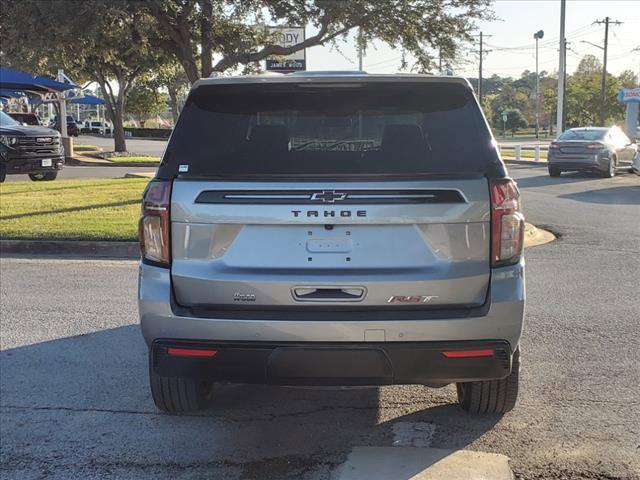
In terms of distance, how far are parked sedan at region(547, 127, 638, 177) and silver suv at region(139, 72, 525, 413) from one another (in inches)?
753

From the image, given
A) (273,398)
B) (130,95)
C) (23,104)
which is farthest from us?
(130,95)

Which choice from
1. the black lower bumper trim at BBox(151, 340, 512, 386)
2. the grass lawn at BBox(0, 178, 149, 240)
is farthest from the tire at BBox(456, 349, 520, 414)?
the grass lawn at BBox(0, 178, 149, 240)

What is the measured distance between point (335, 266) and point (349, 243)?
0.13m

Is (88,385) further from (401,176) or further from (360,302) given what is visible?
(401,176)

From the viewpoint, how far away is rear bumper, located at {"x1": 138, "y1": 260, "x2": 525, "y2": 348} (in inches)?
128

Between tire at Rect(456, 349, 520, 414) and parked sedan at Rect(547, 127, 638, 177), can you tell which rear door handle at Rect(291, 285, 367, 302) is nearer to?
tire at Rect(456, 349, 520, 414)

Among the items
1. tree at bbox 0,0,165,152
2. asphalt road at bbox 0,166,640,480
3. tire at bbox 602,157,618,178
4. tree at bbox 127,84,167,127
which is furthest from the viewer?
tree at bbox 127,84,167,127

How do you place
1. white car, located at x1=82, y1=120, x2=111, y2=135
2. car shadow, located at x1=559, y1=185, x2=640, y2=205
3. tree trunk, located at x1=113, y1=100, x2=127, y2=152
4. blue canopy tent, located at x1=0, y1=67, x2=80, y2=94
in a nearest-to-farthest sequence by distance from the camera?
car shadow, located at x1=559, y1=185, x2=640, y2=205 → blue canopy tent, located at x1=0, y1=67, x2=80, y2=94 → tree trunk, located at x1=113, y1=100, x2=127, y2=152 → white car, located at x1=82, y1=120, x2=111, y2=135

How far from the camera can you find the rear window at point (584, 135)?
21.7 m

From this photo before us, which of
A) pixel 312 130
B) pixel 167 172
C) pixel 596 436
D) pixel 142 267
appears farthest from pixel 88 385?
pixel 596 436

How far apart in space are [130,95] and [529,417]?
251 ft

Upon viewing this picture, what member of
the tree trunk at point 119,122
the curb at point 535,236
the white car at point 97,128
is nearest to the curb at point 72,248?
the curb at point 535,236

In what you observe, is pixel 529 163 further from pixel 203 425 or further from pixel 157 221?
pixel 157 221

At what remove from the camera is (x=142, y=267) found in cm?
354
